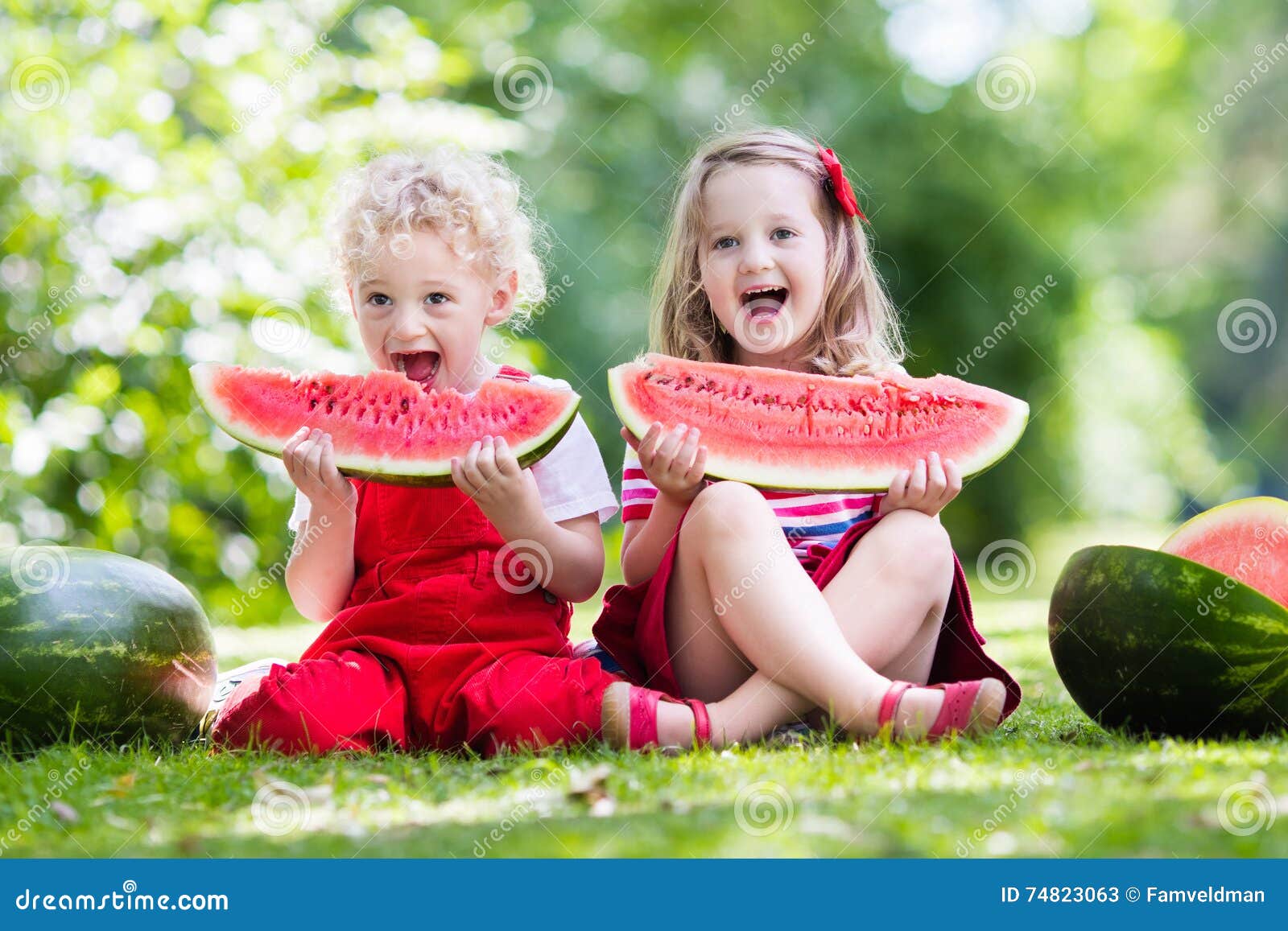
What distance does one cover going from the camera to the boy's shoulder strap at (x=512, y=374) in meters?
3.54

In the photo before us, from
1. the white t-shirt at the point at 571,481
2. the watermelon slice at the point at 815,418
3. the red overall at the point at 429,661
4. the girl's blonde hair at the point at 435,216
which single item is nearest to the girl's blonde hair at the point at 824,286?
the watermelon slice at the point at 815,418

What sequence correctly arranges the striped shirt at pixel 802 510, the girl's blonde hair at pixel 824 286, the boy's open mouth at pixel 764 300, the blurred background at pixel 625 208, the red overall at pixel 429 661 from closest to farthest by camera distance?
the red overall at pixel 429 661 → the striped shirt at pixel 802 510 → the boy's open mouth at pixel 764 300 → the girl's blonde hair at pixel 824 286 → the blurred background at pixel 625 208

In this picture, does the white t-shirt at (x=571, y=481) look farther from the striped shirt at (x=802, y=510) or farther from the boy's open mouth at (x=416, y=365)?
the boy's open mouth at (x=416, y=365)

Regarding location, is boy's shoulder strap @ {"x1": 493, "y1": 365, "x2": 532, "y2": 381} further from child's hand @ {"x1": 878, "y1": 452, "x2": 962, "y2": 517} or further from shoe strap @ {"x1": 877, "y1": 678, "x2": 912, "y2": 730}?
shoe strap @ {"x1": 877, "y1": 678, "x2": 912, "y2": 730}

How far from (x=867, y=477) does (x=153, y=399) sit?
18.6 ft

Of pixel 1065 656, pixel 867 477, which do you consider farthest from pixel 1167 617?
pixel 867 477

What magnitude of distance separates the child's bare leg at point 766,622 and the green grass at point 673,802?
122mm

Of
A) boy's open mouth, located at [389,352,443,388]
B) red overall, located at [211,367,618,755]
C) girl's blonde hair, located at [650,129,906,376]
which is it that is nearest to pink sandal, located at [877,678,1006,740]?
red overall, located at [211,367,618,755]

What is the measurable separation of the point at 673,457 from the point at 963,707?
0.90 metres

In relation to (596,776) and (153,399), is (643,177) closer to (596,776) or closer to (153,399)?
(153,399)

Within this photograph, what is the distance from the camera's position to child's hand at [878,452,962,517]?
3.05 metres

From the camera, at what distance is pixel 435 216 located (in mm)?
3381

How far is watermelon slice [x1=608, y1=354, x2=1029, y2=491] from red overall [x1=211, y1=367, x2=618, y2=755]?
0.57 metres

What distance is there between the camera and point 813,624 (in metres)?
2.82
